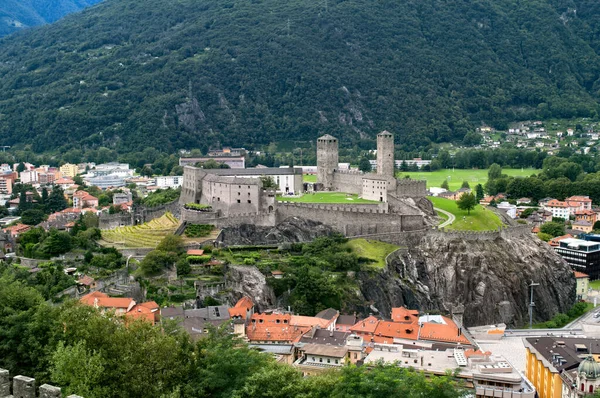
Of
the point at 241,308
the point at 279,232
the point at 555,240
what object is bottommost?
the point at 555,240

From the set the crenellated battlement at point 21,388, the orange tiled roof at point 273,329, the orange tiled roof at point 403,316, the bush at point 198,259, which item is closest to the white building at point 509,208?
the orange tiled roof at point 403,316

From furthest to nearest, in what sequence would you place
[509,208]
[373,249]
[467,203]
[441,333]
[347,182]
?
[509,208], [347,182], [467,203], [373,249], [441,333]

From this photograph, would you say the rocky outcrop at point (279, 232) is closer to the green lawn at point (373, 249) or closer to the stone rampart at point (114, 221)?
the green lawn at point (373, 249)

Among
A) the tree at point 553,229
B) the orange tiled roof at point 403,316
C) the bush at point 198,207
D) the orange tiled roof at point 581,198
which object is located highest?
the bush at point 198,207

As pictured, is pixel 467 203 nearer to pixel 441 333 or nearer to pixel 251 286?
pixel 251 286

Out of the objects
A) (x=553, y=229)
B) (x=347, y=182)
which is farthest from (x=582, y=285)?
(x=347, y=182)

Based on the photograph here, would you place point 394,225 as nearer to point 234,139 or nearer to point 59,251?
point 59,251

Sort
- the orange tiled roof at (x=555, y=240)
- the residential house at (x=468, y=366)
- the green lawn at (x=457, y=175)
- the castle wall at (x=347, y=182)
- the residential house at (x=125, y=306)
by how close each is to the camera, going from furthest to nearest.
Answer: the green lawn at (x=457, y=175), the orange tiled roof at (x=555, y=240), the castle wall at (x=347, y=182), the residential house at (x=125, y=306), the residential house at (x=468, y=366)
